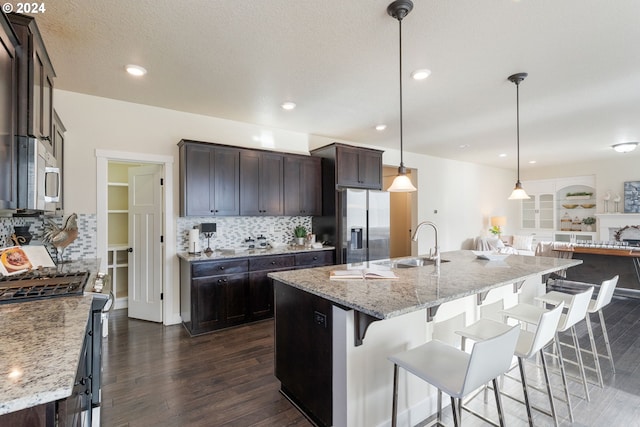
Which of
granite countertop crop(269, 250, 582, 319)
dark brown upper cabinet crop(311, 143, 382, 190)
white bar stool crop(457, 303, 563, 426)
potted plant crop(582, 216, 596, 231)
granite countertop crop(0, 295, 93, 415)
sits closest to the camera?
granite countertop crop(0, 295, 93, 415)

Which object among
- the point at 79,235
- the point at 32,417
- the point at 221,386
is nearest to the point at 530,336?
the point at 221,386

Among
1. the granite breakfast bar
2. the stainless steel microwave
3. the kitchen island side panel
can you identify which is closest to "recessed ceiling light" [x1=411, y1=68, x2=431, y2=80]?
the granite breakfast bar

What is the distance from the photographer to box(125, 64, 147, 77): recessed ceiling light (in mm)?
2739

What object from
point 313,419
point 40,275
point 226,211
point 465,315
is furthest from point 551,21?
point 40,275

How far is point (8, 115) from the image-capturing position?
1438 mm

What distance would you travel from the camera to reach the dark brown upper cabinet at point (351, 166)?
4.53 metres

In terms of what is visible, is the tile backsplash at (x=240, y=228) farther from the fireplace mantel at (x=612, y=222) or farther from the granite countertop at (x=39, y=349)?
the fireplace mantel at (x=612, y=222)

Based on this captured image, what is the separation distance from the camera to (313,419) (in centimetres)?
197

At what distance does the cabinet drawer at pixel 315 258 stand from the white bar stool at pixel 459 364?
8.48ft

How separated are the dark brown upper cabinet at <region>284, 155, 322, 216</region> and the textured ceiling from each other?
587mm

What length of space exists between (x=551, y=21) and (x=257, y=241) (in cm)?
384

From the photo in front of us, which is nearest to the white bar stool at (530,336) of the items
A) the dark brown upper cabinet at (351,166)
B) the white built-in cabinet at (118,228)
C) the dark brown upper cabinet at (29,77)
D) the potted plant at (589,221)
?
the dark brown upper cabinet at (29,77)

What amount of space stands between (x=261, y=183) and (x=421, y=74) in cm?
239

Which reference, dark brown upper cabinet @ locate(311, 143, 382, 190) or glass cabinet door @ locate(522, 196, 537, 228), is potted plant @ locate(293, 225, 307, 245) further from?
glass cabinet door @ locate(522, 196, 537, 228)
